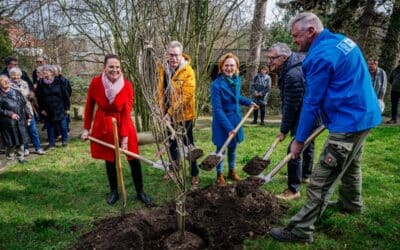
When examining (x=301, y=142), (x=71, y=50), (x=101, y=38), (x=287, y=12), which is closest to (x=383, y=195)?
(x=301, y=142)

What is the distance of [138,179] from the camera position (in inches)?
178

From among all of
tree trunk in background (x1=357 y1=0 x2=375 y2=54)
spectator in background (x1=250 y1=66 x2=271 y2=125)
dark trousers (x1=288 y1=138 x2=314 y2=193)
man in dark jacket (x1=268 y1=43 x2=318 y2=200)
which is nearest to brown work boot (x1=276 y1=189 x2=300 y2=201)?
dark trousers (x1=288 y1=138 x2=314 y2=193)

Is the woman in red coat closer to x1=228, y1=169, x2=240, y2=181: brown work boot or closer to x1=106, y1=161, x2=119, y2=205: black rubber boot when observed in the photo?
x1=106, y1=161, x2=119, y2=205: black rubber boot

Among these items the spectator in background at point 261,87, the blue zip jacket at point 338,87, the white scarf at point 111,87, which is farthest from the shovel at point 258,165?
the spectator in background at point 261,87

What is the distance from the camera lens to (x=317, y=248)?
10.9ft

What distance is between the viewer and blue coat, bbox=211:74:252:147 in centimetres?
462

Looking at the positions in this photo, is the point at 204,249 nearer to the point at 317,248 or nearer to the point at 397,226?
the point at 317,248

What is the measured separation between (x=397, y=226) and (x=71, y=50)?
10.4 m

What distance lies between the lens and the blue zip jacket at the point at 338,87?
291 centimetres

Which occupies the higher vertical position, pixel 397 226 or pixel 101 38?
pixel 101 38

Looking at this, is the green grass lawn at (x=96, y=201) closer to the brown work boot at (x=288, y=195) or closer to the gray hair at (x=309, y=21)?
the brown work boot at (x=288, y=195)

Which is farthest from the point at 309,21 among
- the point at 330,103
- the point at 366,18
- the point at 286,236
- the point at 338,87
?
the point at 366,18

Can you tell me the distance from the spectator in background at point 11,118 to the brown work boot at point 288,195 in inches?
194

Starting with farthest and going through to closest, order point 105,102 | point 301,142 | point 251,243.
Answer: point 105,102
point 251,243
point 301,142
